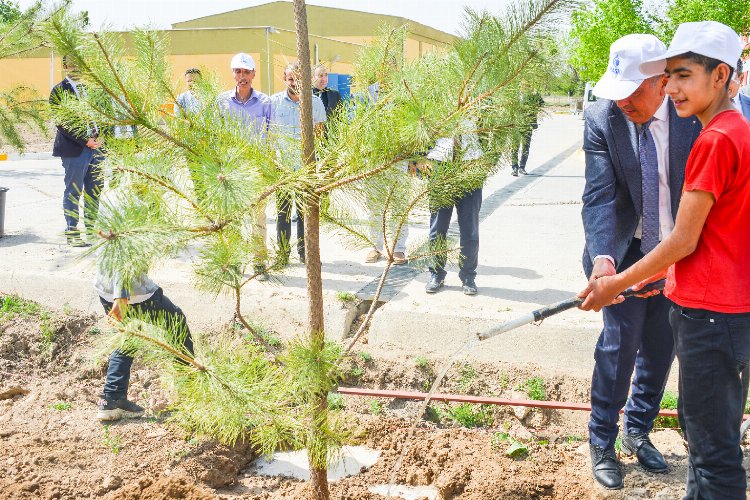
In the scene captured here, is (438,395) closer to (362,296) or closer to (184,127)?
(362,296)

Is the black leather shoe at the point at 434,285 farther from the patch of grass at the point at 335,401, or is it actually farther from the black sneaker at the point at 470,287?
the patch of grass at the point at 335,401

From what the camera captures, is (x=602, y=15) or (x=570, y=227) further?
(x=602, y=15)

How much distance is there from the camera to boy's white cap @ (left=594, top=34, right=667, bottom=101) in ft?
8.81

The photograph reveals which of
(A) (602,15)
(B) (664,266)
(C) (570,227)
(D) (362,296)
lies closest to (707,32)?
(B) (664,266)

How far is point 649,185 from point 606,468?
1.29 meters

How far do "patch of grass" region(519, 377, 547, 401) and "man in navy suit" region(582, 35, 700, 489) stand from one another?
0.87 meters

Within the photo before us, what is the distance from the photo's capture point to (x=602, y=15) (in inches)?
598

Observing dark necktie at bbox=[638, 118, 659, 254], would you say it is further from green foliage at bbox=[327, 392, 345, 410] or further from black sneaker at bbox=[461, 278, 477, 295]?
black sneaker at bbox=[461, 278, 477, 295]

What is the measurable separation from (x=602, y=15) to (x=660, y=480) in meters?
13.9

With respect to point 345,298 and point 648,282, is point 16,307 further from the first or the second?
point 648,282

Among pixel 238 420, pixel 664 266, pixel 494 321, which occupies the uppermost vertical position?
pixel 664 266

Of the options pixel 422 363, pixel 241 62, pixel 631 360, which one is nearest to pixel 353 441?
pixel 422 363

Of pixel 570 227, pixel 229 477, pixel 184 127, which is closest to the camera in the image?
pixel 184 127

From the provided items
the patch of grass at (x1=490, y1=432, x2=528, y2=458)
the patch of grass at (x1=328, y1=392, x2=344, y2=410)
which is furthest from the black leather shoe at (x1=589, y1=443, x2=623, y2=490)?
the patch of grass at (x1=328, y1=392, x2=344, y2=410)
